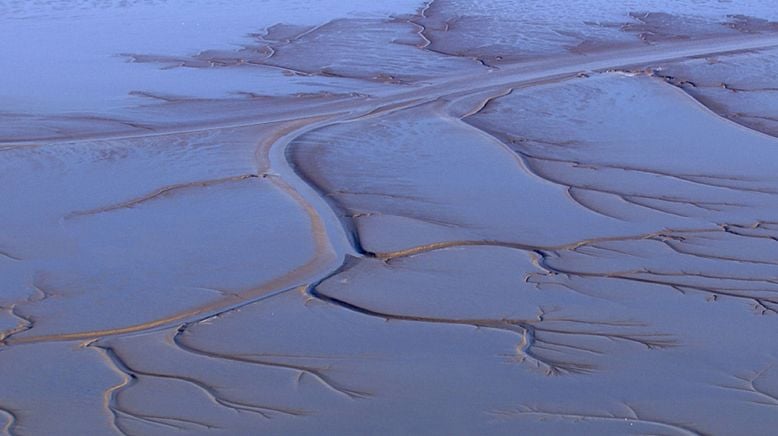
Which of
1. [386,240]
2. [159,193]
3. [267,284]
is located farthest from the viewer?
[159,193]

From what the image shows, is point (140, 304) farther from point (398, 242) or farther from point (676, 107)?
point (676, 107)

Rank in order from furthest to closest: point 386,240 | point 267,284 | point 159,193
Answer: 1. point 159,193
2. point 386,240
3. point 267,284

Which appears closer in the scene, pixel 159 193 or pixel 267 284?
pixel 267 284

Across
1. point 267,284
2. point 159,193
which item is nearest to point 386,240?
point 267,284

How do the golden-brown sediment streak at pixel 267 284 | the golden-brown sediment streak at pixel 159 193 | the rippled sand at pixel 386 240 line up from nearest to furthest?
the rippled sand at pixel 386 240
the golden-brown sediment streak at pixel 267 284
the golden-brown sediment streak at pixel 159 193

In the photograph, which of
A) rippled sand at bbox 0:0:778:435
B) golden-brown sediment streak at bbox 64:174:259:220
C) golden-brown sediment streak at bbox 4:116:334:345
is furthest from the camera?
golden-brown sediment streak at bbox 64:174:259:220

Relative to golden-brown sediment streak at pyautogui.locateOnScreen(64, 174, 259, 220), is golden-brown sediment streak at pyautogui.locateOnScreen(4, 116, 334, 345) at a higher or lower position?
lower

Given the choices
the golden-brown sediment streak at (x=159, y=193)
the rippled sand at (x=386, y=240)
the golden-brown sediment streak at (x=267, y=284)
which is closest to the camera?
the rippled sand at (x=386, y=240)

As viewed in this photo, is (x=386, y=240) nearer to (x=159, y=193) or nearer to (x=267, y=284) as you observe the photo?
(x=267, y=284)

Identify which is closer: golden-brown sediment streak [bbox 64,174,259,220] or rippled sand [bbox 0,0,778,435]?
rippled sand [bbox 0,0,778,435]
